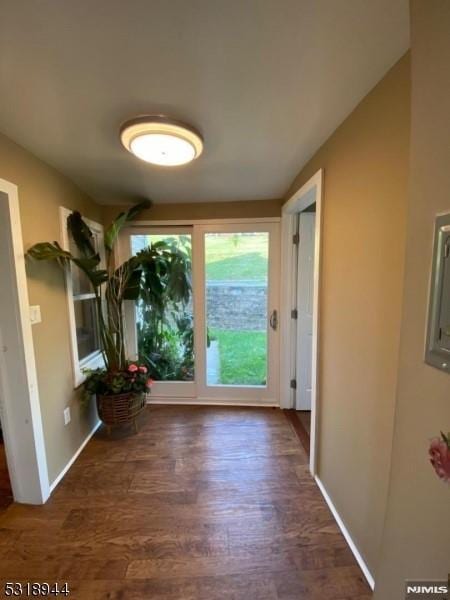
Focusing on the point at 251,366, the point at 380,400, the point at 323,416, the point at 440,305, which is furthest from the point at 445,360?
the point at 251,366

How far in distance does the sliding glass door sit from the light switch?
3.62 feet

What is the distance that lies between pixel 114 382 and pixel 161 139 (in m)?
1.90

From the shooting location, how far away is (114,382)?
89.5 inches

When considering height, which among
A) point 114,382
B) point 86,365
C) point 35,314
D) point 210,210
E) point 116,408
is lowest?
point 116,408

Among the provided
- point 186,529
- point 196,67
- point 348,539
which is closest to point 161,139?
point 196,67

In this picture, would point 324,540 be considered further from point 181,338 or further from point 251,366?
point 181,338

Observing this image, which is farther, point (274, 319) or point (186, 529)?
point (274, 319)

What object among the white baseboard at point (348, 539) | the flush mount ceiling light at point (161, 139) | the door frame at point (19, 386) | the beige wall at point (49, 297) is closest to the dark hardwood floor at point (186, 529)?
the white baseboard at point (348, 539)

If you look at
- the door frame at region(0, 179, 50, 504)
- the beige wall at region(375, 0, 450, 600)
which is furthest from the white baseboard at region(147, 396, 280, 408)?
the beige wall at region(375, 0, 450, 600)

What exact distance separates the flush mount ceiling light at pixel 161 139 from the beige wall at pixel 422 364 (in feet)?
3.53

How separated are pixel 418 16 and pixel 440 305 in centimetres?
68

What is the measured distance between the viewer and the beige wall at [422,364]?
0.58 meters

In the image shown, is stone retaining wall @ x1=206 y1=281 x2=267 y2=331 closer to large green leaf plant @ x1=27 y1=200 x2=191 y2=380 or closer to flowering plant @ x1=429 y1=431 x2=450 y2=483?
large green leaf plant @ x1=27 y1=200 x2=191 y2=380

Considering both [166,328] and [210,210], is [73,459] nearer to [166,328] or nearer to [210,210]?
[166,328]
